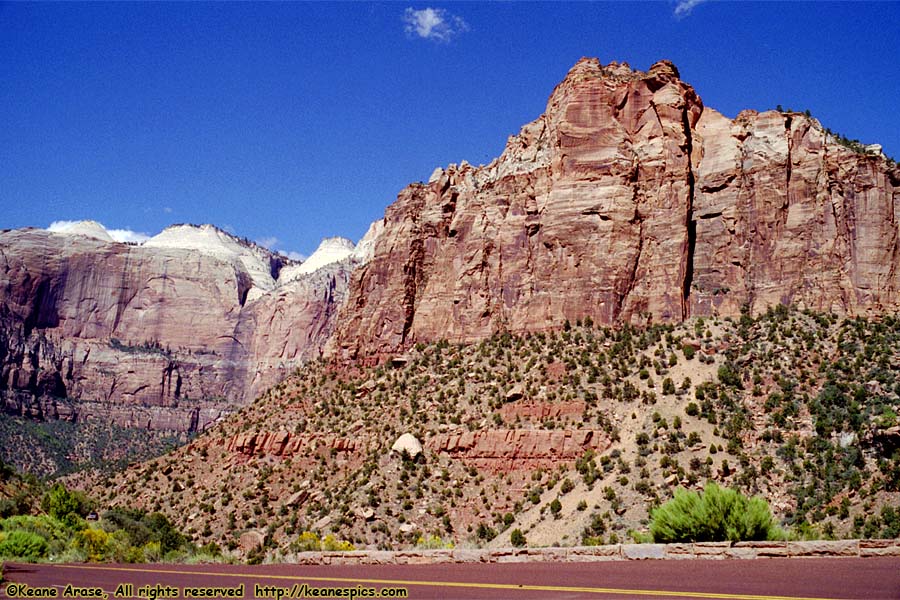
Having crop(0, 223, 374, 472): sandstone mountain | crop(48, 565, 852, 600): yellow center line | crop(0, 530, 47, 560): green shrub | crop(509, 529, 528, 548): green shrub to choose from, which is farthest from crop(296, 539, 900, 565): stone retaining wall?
crop(0, 223, 374, 472): sandstone mountain

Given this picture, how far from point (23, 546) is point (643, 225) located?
51.7 metres

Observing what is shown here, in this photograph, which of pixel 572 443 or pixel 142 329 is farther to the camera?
pixel 142 329

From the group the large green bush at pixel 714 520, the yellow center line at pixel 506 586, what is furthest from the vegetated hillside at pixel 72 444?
the yellow center line at pixel 506 586

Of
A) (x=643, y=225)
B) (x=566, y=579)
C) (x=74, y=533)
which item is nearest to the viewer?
(x=566, y=579)

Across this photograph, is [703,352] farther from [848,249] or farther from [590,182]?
[590,182]

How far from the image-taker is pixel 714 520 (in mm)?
22531

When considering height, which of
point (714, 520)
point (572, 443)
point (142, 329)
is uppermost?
point (142, 329)

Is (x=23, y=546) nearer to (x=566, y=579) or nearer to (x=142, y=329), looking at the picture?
(x=566, y=579)

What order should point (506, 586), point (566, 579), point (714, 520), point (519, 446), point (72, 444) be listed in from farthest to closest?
point (72, 444) < point (519, 446) < point (714, 520) < point (566, 579) < point (506, 586)

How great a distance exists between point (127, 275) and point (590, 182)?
403 feet

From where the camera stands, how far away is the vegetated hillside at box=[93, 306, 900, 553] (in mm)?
47438

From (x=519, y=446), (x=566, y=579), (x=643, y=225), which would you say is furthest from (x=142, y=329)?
(x=566, y=579)

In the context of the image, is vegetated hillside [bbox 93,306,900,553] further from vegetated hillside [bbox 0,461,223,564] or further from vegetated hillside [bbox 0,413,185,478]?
vegetated hillside [bbox 0,413,185,478]

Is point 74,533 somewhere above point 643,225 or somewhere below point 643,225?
below
